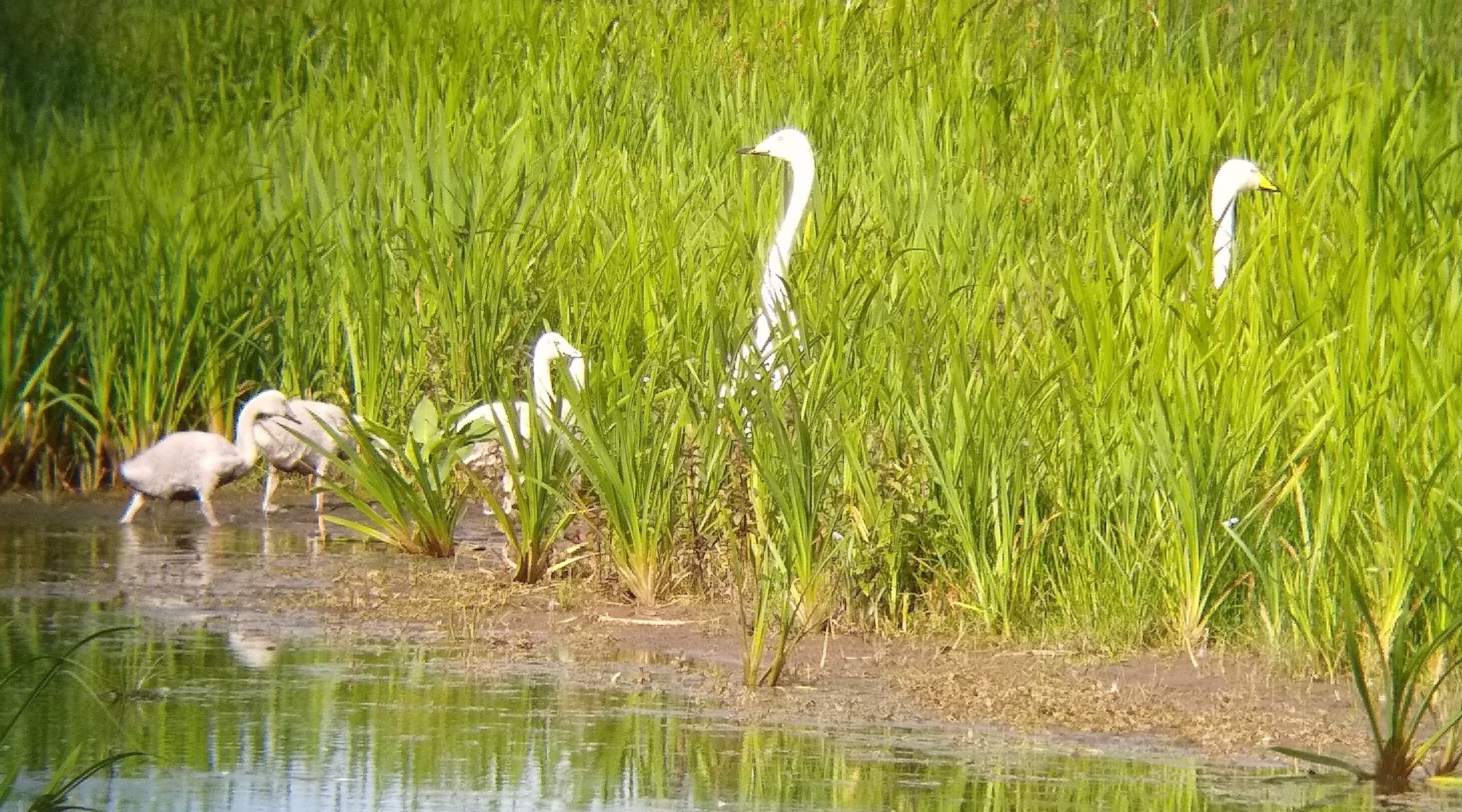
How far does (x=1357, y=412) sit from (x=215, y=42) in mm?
8690

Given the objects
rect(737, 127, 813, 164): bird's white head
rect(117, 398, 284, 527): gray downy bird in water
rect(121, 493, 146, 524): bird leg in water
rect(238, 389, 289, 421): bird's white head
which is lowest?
rect(121, 493, 146, 524): bird leg in water

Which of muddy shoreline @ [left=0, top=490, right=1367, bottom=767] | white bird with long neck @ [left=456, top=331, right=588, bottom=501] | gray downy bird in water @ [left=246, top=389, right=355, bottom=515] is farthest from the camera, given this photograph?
gray downy bird in water @ [left=246, top=389, right=355, bottom=515]

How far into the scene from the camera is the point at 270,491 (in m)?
8.37

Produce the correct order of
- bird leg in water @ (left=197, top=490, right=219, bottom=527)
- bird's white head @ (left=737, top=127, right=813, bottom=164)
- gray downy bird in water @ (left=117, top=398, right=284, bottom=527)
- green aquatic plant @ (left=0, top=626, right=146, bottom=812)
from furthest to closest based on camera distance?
bird's white head @ (left=737, top=127, right=813, bottom=164)
bird leg in water @ (left=197, top=490, right=219, bottom=527)
gray downy bird in water @ (left=117, top=398, right=284, bottom=527)
green aquatic plant @ (left=0, top=626, right=146, bottom=812)

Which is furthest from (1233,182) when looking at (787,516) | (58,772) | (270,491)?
(58,772)

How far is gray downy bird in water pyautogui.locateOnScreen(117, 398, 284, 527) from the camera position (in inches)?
306

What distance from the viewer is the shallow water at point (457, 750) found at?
4426mm

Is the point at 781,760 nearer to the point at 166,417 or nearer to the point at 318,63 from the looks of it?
the point at 166,417

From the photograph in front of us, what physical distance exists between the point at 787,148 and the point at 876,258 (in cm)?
111

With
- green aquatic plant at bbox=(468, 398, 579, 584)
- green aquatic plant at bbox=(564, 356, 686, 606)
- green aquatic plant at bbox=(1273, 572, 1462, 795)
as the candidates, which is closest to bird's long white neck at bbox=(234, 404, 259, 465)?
green aquatic plant at bbox=(468, 398, 579, 584)

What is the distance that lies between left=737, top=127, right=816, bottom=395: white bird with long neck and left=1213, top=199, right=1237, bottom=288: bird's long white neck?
1.55 metres

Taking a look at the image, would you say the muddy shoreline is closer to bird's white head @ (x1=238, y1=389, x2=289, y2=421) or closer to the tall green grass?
the tall green grass

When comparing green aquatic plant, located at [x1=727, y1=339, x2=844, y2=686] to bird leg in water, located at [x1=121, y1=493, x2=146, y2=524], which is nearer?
green aquatic plant, located at [x1=727, y1=339, x2=844, y2=686]

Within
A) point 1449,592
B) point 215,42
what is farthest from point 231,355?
point 1449,592
